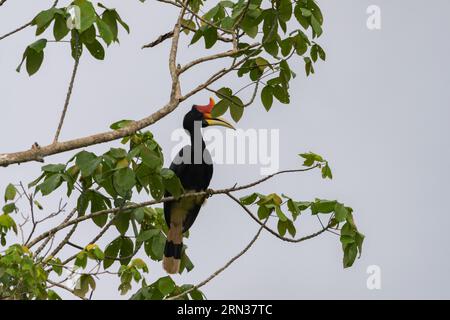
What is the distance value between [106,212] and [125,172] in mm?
466

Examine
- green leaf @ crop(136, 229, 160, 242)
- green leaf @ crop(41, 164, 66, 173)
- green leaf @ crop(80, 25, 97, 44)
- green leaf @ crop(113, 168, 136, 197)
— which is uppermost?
green leaf @ crop(80, 25, 97, 44)

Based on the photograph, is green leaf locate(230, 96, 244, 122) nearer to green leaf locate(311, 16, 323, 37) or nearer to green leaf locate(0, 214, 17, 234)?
green leaf locate(311, 16, 323, 37)

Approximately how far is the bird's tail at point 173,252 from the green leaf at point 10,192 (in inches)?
75.3

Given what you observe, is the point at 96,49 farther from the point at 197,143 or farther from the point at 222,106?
the point at 197,143

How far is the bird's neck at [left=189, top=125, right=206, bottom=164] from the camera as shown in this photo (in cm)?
979

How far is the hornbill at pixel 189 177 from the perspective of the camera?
30.2ft

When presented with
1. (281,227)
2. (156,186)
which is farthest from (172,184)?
(281,227)

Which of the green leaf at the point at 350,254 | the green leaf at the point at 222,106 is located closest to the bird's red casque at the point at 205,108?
the green leaf at the point at 222,106

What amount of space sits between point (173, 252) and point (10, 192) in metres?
2.06

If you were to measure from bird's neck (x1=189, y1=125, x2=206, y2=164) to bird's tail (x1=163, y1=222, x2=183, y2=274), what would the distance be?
2.29ft

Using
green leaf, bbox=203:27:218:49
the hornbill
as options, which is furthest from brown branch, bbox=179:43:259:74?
the hornbill

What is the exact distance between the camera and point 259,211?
6.97 meters
